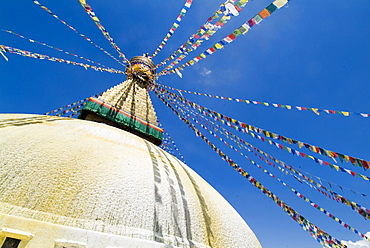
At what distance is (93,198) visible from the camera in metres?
2.19

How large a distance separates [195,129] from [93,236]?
4.55 m

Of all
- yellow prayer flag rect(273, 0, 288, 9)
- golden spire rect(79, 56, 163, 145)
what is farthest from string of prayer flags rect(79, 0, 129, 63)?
yellow prayer flag rect(273, 0, 288, 9)

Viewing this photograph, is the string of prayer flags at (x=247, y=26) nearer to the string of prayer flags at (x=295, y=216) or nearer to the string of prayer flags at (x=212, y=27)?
the string of prayer flags at (x=212, y=27)

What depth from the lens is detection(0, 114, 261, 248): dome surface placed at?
1.89m

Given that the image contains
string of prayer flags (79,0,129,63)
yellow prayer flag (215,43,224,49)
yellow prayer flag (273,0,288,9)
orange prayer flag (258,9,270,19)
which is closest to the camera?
yellow prayer flag (273,0,288,9)

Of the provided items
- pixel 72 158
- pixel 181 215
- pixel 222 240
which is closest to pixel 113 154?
pixel 72 158

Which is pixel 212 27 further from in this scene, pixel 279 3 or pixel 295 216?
pixel 295 216

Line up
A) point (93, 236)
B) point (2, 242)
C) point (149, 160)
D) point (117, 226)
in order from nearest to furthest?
point (2, 242) < point (93, 236) < point (117, 226) < point (149, 160)

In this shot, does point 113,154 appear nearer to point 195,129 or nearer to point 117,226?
point 117,226

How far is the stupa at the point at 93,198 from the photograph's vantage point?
1.87 m

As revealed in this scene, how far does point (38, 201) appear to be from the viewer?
1.98 metres

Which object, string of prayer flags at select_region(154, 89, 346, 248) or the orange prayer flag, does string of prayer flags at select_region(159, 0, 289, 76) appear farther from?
string of prayer flags at select_region(154, 89, 346, 248)

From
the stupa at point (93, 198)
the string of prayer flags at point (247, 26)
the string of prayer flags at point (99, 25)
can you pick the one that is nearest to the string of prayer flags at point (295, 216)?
the stupa at point (93, 198)

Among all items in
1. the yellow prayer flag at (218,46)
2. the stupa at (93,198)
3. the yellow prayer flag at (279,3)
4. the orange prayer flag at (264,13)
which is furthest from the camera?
the yellow prayer flag at (218,46)
